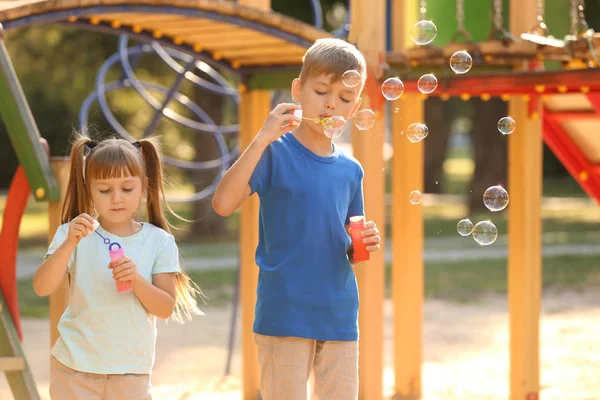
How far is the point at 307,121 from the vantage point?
3.41 meters

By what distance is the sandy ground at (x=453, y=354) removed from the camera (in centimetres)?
695

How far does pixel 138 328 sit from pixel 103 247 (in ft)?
0.96

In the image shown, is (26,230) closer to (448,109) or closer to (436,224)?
(436,224)

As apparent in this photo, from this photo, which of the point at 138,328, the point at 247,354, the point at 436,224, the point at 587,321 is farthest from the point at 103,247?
the point at 436,224

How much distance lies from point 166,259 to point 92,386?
19.1 inches

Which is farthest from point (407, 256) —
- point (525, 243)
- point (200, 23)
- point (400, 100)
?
point (200, 23)

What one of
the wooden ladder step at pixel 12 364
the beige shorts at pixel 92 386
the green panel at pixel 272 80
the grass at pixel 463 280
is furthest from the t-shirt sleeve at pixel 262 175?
the grass at pixel 463 280

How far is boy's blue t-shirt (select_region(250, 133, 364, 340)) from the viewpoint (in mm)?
3297

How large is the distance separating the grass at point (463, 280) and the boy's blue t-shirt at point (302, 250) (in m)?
8.27

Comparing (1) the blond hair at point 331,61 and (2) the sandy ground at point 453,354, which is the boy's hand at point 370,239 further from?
(2) the sandy ground at point 453,354

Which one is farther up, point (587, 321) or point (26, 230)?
point (26, 230)

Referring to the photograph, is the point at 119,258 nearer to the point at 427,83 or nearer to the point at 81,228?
the point at 81,228

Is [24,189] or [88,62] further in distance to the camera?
[88,62]

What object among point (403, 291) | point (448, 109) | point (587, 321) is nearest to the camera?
point (403, 291)
